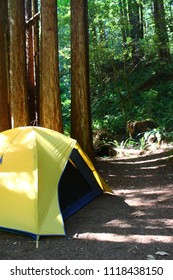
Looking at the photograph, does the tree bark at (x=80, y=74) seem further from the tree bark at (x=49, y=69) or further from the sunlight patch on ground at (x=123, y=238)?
the sunlight patch on ground at (x=123, y=238)

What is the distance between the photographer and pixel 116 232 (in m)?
5.09

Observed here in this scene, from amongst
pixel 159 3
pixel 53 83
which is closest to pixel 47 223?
pixel 53 83

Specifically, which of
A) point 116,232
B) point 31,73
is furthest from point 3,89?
point 116,232

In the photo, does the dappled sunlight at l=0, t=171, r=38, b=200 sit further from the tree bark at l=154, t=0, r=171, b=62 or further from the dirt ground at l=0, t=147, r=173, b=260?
the tree bark at l=154, t=0, r=171, b=62

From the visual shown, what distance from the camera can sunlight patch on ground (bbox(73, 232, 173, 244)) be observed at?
470 cm

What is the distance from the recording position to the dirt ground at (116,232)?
438cm

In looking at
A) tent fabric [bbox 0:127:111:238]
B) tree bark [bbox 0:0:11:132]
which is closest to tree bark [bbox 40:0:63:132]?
tree bark [bbox 0:0:11:132]

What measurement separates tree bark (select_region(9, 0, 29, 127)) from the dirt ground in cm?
309

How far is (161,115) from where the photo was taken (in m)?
17.2

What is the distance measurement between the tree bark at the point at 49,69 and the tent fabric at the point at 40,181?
2033mm

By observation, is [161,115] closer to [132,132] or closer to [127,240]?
[132,132]

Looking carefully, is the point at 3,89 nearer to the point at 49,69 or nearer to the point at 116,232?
the point at 49,69

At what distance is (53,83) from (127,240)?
15.5 ft

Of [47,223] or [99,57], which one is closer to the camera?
[47,223]
